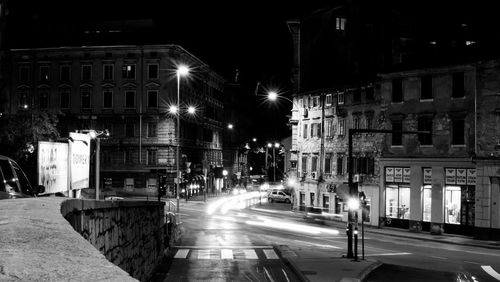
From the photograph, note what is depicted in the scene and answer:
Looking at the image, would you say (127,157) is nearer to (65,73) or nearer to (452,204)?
(65,73)

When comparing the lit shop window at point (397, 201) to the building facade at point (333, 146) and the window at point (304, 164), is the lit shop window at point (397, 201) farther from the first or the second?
the window at point (304, 164)

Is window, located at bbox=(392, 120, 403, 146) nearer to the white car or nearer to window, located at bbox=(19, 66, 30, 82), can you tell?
the white car

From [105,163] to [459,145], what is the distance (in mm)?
45559

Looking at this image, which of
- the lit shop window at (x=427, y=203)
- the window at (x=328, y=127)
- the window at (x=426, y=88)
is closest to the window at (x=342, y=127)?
the window at (x=328, y=127)

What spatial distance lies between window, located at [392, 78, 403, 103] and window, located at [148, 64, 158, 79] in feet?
114

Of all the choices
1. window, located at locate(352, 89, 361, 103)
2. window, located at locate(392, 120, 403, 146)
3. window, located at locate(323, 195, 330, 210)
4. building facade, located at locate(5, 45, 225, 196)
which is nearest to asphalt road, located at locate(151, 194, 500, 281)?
window, located at locate(323, 195, 330, 210)

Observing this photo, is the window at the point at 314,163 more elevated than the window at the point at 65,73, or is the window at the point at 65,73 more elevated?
the window at the point at 65,73

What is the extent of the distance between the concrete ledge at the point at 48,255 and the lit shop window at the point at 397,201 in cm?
4098

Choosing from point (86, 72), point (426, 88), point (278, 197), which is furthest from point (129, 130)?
point (426, 88)

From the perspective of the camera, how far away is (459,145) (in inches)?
1609

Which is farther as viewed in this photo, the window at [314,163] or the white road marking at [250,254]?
the window at [314,163]

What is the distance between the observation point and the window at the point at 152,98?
72.0 m

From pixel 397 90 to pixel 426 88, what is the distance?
280cm

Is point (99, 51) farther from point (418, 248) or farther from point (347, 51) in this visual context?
point (418, 248)
